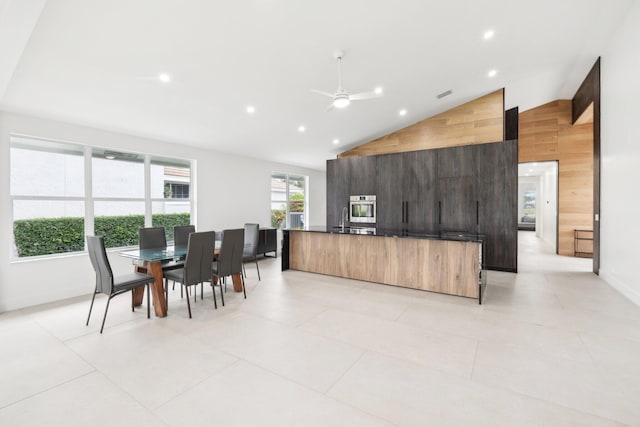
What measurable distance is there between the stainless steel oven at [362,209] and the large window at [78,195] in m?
4.01

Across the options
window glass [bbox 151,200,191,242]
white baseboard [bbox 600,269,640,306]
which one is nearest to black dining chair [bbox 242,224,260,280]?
window glass [bbox 151,200,191,242]

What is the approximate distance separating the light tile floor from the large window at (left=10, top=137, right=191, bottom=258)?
1.10 metres

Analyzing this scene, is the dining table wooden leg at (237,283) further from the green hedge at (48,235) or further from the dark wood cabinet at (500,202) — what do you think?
the dark wood cabinet at (500,202)

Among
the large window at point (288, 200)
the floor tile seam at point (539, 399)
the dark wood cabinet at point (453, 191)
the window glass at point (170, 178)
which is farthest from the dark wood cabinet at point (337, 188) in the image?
the floor tile seam at point (539, 399)

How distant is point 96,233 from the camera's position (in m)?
4.64

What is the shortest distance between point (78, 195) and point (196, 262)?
2.59 m

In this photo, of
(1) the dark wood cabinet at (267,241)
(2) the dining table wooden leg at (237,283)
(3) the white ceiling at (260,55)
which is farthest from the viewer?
(1) the dark wood cabinet at (267,241)

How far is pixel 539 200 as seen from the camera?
1201cm

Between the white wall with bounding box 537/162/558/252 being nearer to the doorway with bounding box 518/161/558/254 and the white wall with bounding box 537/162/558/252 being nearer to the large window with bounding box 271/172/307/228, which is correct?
the doorway with bounding box 518/161/558/254

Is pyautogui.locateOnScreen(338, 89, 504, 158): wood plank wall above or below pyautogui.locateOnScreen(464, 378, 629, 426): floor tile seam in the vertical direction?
above

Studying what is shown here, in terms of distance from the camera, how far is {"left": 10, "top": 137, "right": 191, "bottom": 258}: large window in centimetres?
399

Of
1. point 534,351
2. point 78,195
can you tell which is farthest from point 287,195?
point 534,351

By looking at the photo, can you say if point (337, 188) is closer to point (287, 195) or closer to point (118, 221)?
point (287, 195)

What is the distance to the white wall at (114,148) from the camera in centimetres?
374
